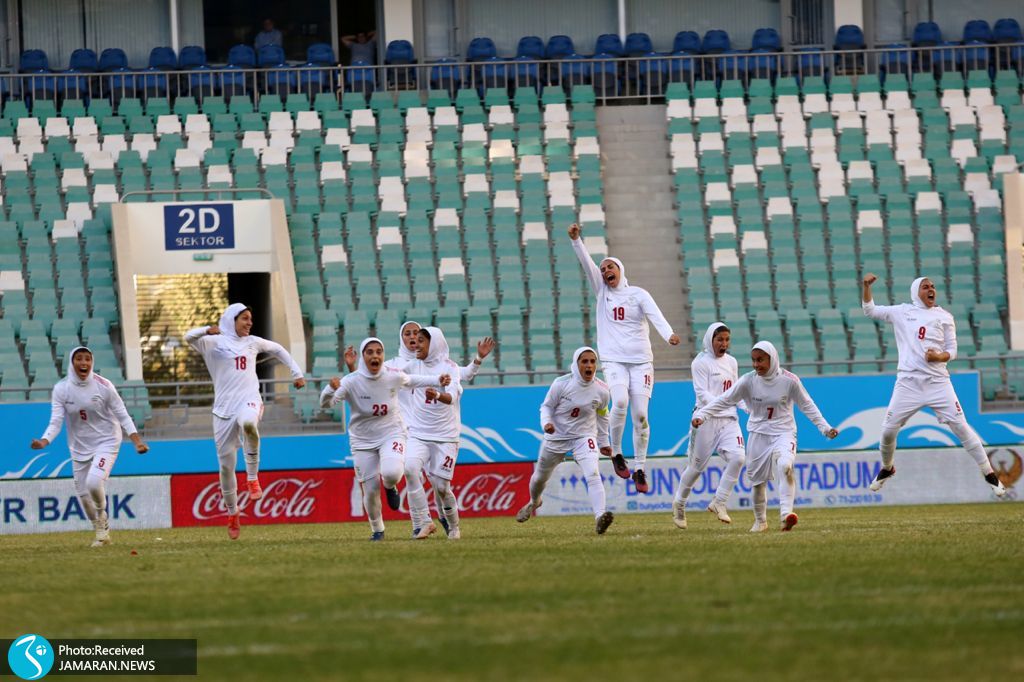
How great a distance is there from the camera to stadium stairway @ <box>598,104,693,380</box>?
110 feet

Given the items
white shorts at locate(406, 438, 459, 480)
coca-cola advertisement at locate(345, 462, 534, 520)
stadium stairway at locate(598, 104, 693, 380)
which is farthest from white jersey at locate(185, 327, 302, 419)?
stadium stairway at locate(598, 104, 693, 380)

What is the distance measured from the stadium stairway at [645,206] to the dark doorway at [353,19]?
702cm

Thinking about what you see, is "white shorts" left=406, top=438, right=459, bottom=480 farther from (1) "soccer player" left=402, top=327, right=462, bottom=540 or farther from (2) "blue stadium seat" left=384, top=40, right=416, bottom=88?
(2) "blue stadium seat" left=384, top=40, right=416, bottom=88

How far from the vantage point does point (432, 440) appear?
18.3 m

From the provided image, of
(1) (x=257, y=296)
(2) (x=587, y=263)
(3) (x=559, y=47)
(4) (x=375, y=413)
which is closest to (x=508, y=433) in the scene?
(1) (x=257, y=296)

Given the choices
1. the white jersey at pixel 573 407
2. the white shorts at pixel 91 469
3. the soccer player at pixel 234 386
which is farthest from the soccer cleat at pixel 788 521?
the white shorts at pixel 91 469

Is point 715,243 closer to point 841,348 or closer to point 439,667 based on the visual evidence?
point 841,348

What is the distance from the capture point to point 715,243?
34188mm

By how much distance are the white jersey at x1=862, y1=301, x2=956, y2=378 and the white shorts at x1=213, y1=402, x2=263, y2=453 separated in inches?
291

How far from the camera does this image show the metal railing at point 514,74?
3784cm

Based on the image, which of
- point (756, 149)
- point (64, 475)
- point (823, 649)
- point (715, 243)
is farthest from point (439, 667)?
point (756, 149)

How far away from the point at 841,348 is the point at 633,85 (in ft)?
37.4

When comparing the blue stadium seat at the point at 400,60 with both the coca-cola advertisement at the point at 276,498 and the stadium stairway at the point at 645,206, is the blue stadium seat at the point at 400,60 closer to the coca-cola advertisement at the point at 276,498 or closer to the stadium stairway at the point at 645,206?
the stadium stairway at the point at 645,206

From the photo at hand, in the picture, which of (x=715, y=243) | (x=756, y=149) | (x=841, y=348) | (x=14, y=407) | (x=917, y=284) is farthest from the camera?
(x=756, y=149)
